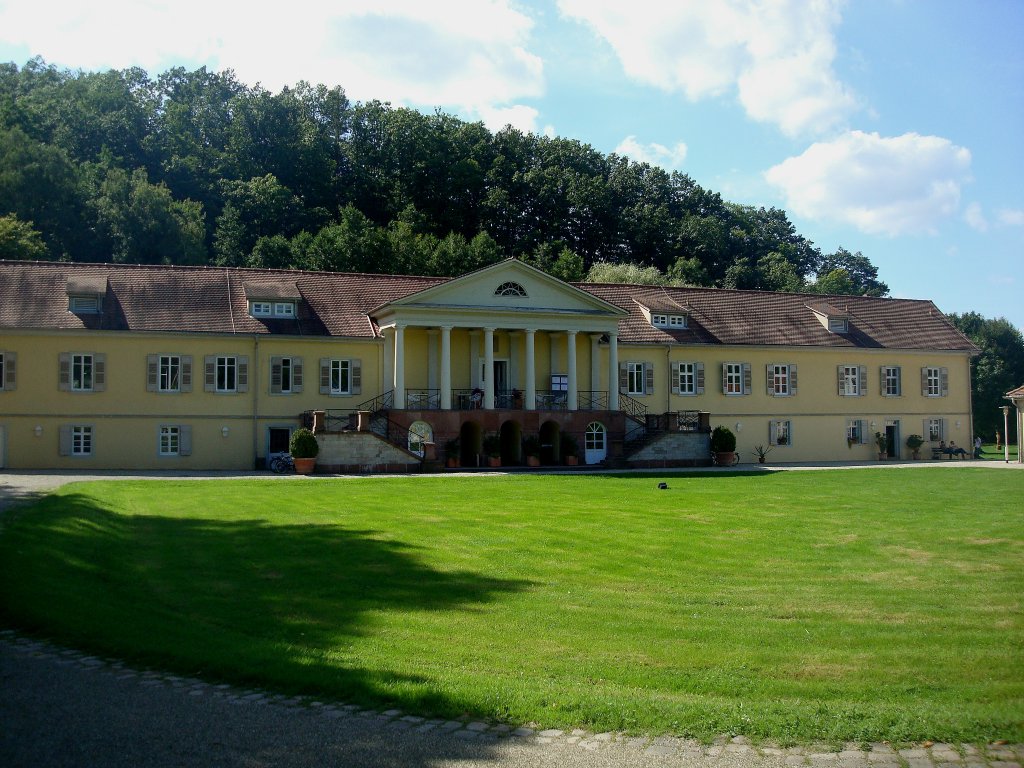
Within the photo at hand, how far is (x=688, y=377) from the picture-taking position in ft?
153

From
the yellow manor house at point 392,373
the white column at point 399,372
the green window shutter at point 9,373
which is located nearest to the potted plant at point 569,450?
the yellow manor house at point 392,373

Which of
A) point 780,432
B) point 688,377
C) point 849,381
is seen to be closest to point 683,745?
point 688,377

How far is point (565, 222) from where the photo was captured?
8150cm

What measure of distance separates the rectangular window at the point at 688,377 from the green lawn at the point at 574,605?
23.6 metres

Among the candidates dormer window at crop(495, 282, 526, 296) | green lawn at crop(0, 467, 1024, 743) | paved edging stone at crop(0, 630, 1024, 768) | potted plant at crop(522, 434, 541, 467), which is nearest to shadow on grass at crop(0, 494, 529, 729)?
green lawn at crop(0, 467, 1024, 743)

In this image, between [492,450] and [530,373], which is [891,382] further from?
[492,450]

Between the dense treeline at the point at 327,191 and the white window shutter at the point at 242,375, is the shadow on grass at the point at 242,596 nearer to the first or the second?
the white window shutter at the point at 242,375

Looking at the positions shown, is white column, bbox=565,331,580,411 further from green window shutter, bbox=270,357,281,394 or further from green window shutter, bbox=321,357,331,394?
green window shutter, bbox=270,357,281,394

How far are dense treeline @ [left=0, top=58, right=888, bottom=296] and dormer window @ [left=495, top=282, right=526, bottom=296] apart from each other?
74.2ft

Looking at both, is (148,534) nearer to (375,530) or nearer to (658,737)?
(375,530)

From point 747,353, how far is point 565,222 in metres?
36.4

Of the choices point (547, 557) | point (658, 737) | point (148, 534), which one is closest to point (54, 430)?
point (148, 534)

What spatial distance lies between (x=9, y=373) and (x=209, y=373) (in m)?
7.19

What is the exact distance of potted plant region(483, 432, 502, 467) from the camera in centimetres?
4031
